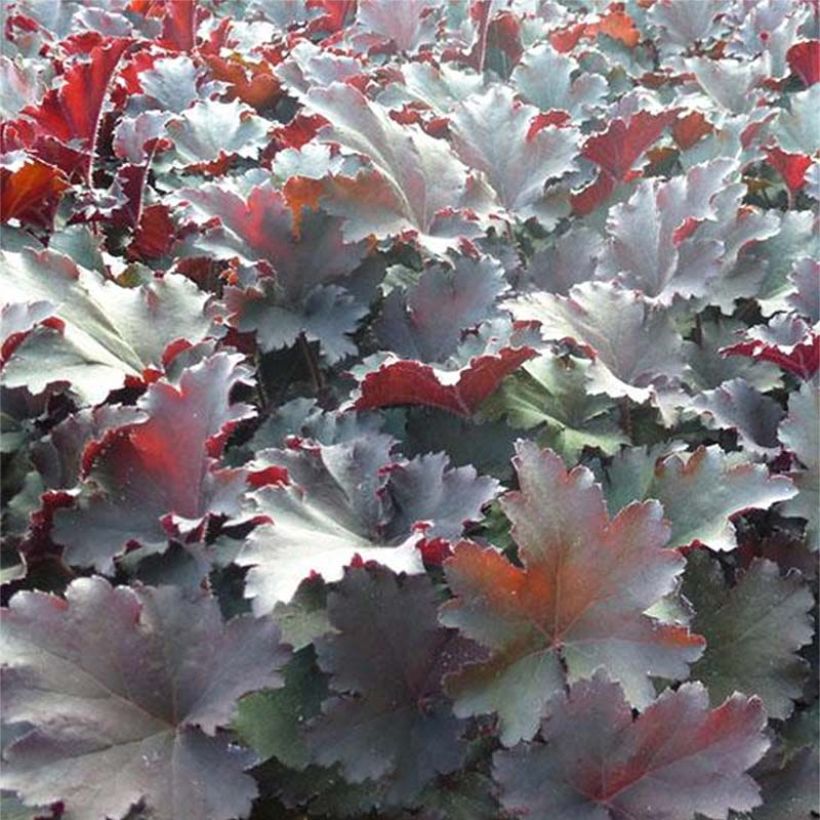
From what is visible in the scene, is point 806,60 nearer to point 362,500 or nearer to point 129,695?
point 362,500

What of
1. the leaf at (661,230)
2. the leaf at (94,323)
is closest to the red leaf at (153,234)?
the leaf at (94,323)

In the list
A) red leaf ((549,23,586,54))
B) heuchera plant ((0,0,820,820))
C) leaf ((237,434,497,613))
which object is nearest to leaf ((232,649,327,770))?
heuchera plant ((0,0,820,820))

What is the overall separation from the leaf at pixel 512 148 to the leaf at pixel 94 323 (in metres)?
0.48

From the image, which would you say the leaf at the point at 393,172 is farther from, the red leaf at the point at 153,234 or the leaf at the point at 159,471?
the leaf at the point at 159,471

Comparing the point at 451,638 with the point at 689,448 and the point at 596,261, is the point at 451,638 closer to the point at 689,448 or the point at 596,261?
the point at 689,448

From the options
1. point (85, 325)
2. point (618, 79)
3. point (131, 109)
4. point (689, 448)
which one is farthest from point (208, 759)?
point (618, 79)

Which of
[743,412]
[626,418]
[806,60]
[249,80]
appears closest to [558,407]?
[626,418]

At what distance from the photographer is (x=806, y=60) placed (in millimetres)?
1904

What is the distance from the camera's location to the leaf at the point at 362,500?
0.91m

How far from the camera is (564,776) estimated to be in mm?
875

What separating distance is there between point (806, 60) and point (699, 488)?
1.17 m

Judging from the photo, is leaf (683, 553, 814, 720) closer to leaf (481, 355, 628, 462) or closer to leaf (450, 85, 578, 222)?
leaf (481, 355, 628, 462)

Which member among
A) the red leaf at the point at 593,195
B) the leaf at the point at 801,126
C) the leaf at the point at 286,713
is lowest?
the leaf at the point at 286,713

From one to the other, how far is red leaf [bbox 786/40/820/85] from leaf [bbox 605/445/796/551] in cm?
108
